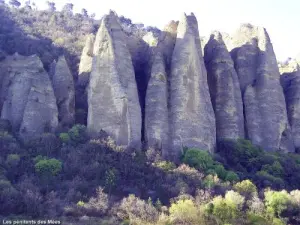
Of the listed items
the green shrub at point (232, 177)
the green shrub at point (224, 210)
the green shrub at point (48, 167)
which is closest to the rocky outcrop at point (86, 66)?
the green shrub at point (48, 167)

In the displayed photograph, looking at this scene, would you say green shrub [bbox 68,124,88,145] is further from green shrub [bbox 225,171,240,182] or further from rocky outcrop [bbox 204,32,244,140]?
rocky outcrop [bbox 204,32,244,140]

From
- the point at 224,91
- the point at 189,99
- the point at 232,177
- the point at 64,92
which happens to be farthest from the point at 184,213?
the point at 224,91

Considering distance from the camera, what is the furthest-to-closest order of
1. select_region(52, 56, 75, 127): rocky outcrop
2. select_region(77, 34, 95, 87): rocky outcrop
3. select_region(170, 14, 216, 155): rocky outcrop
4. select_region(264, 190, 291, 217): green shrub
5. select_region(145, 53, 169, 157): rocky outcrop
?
select_region(77, 34, 95, 87): rocky outcrop
select_region(52, 56, 75, 127): rocky outcrop
select_region(170, 14, 216, 155): rocky outcrop
select_region(145, 53, 169, 157): rocky outcrop
select_region(264, 190, 291, 217): green shrub

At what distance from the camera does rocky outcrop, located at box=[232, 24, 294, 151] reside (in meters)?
51.4

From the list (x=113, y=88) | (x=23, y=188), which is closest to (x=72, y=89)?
(x=113, y=88)

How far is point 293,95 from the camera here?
2223 inches

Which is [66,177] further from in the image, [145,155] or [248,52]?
[248,52]

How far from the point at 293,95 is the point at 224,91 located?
8136mm

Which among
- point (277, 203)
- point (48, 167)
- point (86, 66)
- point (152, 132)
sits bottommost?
point (277, 203)

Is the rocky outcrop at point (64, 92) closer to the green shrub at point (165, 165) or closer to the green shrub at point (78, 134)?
the green shrub at point (78, 134)

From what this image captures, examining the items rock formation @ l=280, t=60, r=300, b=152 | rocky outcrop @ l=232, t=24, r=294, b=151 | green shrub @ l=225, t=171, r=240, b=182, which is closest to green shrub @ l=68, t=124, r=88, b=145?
green shrub @ l=225, t=171, r=240, b=182

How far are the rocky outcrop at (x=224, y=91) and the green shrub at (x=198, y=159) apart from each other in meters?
5.90

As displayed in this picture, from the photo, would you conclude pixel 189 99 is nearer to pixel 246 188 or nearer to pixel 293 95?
pixel 246 188

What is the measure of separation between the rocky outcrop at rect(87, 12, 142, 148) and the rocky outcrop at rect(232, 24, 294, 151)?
11.7m
